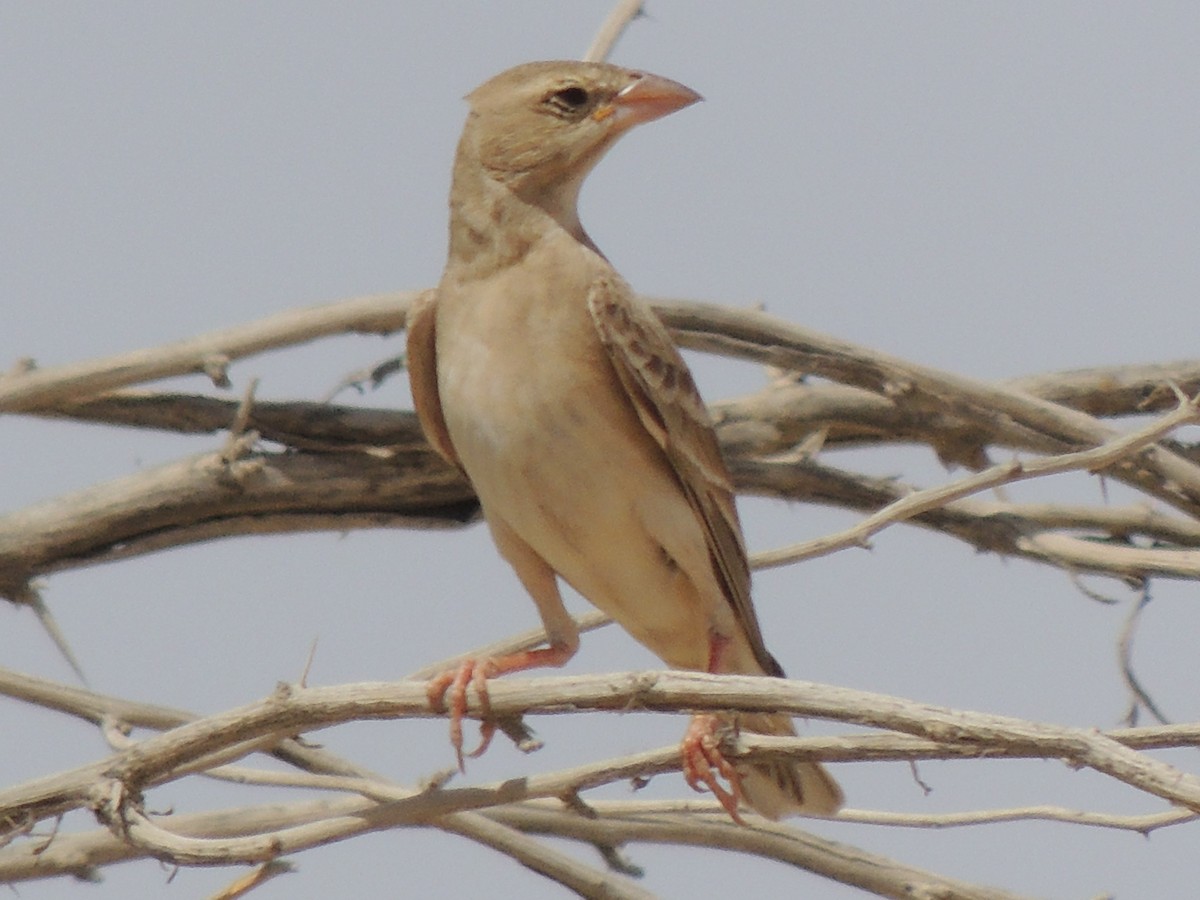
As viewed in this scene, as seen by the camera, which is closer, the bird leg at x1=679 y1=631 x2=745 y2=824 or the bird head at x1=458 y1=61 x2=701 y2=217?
Answer: the bird leg at x1=679 y1=631 x2=745 y2=824

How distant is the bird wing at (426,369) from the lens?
16.4 ft

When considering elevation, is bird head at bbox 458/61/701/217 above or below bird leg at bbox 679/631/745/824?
above

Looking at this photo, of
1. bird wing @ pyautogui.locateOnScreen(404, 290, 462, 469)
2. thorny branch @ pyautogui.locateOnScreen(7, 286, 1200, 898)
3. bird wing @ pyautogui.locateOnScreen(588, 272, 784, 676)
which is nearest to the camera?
thorny branch @ pyautogui.locateOnScreen(7, 286, 1200, 898)

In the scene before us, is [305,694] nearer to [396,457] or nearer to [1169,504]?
[396,457]

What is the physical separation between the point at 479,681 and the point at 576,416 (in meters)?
0.78

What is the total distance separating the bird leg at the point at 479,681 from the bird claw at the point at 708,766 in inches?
18.9

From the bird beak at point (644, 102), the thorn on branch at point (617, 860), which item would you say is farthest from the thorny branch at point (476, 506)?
the bird beak at point (644, 102)

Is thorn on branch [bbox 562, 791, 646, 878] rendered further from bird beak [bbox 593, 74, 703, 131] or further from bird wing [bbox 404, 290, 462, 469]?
bird beak [bbox 593, 74, 703, 131]

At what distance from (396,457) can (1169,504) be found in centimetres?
216

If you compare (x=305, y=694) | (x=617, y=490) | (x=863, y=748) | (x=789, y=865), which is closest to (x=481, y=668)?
(x=617, y=490)

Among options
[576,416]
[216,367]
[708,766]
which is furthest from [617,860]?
[216,367]

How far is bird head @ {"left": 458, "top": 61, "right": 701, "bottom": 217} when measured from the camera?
16.5 feet

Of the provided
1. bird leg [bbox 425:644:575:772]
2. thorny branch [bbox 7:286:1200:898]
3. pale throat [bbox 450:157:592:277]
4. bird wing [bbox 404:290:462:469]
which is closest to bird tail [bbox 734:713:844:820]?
thorny branch [bbox 7:286:1200:898]

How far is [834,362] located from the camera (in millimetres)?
5156
